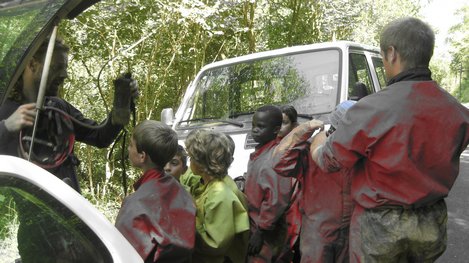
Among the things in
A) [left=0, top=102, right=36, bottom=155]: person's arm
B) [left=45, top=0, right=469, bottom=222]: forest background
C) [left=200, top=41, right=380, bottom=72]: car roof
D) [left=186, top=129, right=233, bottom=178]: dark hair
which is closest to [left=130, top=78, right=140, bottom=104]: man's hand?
[left=186, top=129, right=233, bottom=178]: dark hair

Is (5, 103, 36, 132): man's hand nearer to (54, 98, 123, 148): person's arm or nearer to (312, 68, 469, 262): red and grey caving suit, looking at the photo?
(54, 98, 123, 148): person's arm

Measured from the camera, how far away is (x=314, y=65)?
5.56m

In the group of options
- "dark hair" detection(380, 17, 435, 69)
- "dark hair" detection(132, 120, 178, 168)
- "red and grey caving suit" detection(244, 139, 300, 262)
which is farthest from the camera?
"red and grey caving suit" detection(244, 139, 300, 262)

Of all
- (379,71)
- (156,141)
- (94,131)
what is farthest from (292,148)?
(379,71)

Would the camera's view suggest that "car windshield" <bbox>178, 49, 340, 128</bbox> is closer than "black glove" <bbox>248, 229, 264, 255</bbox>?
No

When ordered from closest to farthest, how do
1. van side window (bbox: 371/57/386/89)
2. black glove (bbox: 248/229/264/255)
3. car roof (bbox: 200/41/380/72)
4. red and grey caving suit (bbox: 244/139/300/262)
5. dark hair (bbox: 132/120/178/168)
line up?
1. dark hair (bbox: 132/120/178/168)
2. red and grey caving suit (bbox: 244/139/300/262)
3. black glove (bbox: 248/229/264/255)
4. car roof (bbox: 200/41/380/72)
5. van side window (bbox: 371/57/386/89)

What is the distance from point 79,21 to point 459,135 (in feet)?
24.1

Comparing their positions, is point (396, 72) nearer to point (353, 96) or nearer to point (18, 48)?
point (18, 48)

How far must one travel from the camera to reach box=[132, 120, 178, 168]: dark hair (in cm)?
300

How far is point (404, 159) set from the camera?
248 centimetres

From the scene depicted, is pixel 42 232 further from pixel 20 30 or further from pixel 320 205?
pixel 320 205

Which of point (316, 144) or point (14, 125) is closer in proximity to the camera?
point (14, 125)

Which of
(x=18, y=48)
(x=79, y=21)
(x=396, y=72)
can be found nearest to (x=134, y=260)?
(x=18, y=48)

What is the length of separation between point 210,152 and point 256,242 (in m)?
0.71
